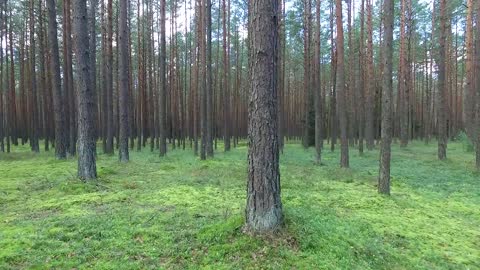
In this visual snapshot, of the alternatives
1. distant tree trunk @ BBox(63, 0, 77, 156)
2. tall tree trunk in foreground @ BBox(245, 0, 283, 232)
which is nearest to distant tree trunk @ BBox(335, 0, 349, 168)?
tall tree trunk in foreground @ BBox(245, 0, 283, 232)

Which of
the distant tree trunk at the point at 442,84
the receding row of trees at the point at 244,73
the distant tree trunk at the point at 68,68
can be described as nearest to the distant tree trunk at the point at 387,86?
the receding row of trees at the point at 244,73

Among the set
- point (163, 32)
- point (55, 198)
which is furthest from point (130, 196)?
point (163, 32)

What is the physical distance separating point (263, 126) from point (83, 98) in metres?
6.32

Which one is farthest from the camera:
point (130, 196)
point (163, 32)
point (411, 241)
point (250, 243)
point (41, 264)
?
point (163, 32)

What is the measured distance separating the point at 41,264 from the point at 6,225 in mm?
1876

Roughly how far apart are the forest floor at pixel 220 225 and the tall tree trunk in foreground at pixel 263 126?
32 cm

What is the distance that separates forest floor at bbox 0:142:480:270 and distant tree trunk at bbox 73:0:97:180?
44cm

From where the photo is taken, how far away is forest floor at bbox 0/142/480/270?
3.87m

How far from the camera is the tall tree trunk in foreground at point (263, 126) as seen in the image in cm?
416

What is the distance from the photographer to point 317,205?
21.5 feet

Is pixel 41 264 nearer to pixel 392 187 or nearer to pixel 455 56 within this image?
pixel 392 187

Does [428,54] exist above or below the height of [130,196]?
above

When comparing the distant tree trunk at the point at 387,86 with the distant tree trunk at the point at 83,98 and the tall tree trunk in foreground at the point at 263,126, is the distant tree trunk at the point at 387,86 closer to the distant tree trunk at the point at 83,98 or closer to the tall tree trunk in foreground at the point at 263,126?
the tall tree trunk in foreground at the point at 263,126

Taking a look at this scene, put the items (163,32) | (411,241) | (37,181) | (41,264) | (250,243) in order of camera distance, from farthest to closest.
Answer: (163,32) → (37,181) → (411,241) → (250,243) → (41,264)
